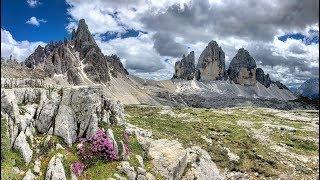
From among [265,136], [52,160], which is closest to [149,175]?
[52,160]

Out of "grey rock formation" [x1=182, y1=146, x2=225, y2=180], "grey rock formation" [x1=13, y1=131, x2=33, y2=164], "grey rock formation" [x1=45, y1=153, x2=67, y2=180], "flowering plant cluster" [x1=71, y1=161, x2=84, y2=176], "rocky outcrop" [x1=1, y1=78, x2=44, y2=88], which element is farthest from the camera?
"grey rock formation" [x1=182, y1=146, x2=225, y2=180]

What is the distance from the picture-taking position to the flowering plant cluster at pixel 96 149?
163 ft

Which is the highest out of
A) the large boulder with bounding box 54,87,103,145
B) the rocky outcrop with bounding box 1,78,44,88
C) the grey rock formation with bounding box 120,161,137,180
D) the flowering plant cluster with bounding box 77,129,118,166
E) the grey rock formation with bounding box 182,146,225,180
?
the rocky outcrop with bounding box 1,78,44,88

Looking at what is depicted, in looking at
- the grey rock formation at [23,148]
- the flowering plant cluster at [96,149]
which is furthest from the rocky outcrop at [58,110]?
the grey rock formation at [23,148]

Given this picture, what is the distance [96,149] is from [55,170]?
22.3 ft

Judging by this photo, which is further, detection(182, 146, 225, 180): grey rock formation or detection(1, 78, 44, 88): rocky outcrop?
detection(182, 146, 225, 180): grey rock formation

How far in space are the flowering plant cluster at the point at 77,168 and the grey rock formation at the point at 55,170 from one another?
1.39 meters

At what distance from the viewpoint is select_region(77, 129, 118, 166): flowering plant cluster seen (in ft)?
163

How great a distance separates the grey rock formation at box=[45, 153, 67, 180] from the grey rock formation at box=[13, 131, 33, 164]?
229cm

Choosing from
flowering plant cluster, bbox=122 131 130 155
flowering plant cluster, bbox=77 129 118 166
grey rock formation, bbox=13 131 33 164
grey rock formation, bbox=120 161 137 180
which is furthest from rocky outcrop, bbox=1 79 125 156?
grey rock formation, bbox=120 161 137 180

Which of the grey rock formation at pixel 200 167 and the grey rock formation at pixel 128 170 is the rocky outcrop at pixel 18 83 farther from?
the grey rock formation at pixel 200 167

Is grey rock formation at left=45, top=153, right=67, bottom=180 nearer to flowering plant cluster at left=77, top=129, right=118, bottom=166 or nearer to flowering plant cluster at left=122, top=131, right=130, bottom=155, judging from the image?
flowering plant cluster at left=77, top=129, right=118, bottom=166

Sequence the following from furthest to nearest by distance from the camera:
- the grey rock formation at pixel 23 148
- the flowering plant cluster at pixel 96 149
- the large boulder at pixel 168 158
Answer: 1. the large boulder at pixel 168 158
2. the flowering plant cluster at pixel 96 149
3. the grey rock formation at pixel 23 148

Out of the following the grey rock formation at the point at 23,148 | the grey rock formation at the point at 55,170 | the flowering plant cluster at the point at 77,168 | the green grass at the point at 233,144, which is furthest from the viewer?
the green grass at the point at 233,144
